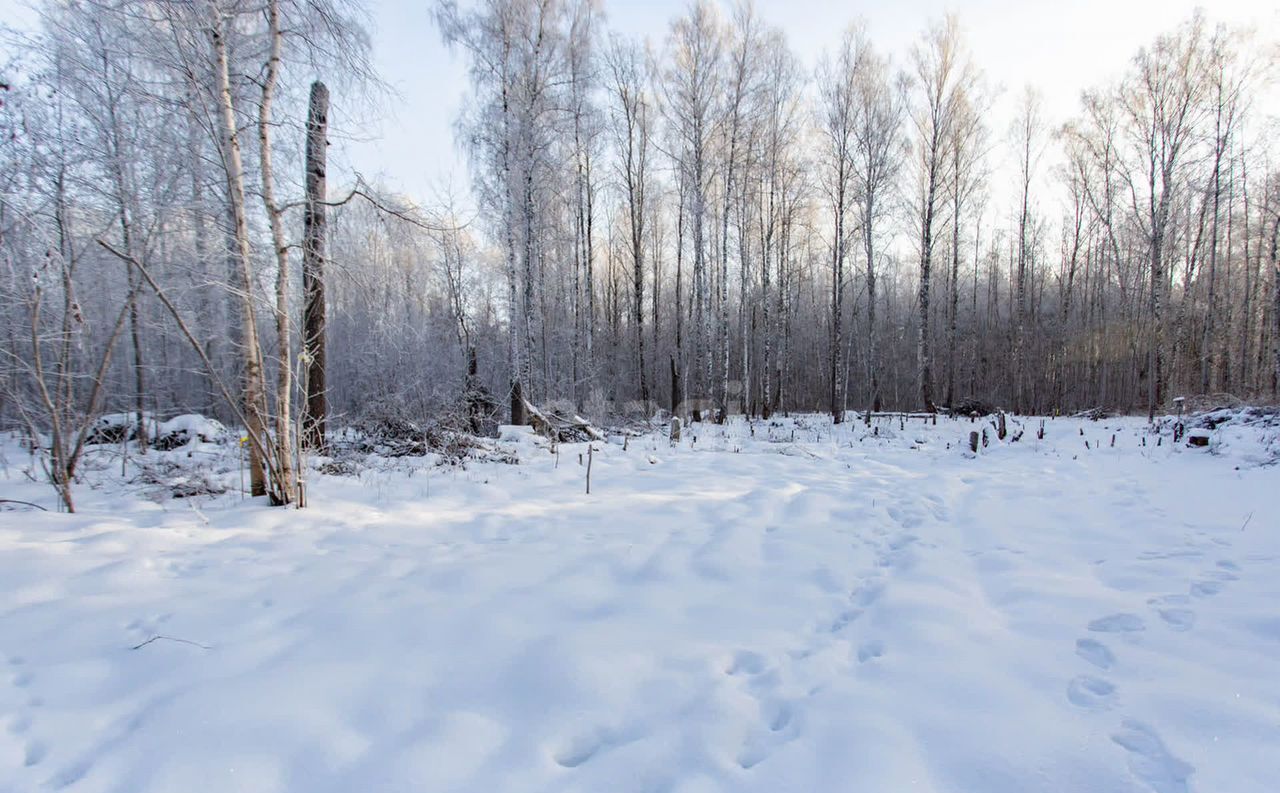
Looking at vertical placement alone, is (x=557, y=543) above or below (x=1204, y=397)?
below

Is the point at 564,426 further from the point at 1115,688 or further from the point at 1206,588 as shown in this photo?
the point at 1115,688

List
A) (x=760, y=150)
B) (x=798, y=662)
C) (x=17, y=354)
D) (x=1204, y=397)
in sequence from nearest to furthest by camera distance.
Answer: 1. (x=798, y=662)
2. (x=17, y=354)
3. (x=1204, y=397)
4. (x=760, y=150)

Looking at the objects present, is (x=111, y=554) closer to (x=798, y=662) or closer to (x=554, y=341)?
(x=798, y=662)

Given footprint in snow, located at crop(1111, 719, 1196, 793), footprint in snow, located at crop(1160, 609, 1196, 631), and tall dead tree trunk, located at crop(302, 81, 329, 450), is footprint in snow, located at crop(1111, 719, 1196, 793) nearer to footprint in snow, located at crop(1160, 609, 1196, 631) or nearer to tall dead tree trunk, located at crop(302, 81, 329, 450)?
footprint in snow, located at crop(1160, 609, 1196, 631)

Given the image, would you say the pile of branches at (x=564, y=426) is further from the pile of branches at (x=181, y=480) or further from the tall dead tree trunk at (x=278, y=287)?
the tall dead tree trunk at (x=278, y=287)

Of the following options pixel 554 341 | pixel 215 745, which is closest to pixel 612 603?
pixel 215 745

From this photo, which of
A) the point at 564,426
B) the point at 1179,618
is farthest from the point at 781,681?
Result: the point at 564,426

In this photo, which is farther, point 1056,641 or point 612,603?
point 612,603

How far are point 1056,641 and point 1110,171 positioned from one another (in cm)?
2356

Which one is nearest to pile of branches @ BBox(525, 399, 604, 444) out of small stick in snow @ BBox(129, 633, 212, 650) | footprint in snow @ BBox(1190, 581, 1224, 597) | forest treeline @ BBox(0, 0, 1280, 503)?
forest treeline @ BBox(0, 0, 1280, 503)

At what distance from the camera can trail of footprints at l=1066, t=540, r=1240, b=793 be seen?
162cm

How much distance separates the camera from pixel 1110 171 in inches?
711

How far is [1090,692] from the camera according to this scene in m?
2.06

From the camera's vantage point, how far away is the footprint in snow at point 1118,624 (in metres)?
2.54
